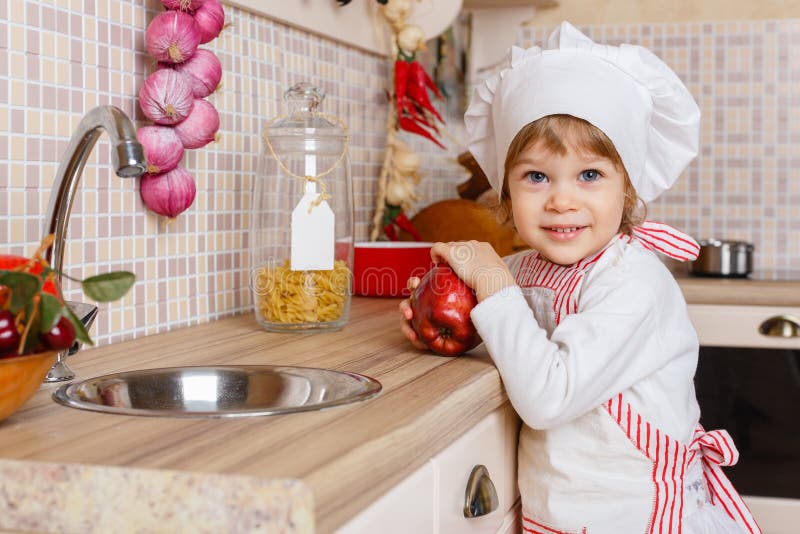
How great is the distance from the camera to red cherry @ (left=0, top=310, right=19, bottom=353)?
65 centimetres

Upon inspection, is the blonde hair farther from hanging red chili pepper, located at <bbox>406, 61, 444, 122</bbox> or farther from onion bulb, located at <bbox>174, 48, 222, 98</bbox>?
hanging red chili pepper, located at <bbox>406, 61, 444, 122</bbox>

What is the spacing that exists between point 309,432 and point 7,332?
0.22 metres

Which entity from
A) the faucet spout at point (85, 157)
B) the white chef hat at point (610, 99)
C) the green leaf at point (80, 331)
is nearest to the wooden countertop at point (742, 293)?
the white chef hat at point (610, 99)

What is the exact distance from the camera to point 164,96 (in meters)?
1.13

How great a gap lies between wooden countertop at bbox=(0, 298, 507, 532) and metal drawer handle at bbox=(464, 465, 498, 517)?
0.21 ft

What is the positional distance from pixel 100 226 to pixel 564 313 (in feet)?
1.84

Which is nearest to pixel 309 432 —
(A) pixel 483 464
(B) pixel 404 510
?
(B) pixel 404 510

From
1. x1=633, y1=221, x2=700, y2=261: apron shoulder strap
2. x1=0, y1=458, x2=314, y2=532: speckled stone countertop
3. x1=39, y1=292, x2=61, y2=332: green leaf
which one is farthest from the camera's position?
x1=633, y1=221, x2=700, y2=261: apron shoulder strap

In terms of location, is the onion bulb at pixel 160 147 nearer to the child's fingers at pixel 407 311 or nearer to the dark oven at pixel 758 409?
the child's fingers at pixel 407 311

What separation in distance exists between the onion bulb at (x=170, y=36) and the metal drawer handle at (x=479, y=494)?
608mm

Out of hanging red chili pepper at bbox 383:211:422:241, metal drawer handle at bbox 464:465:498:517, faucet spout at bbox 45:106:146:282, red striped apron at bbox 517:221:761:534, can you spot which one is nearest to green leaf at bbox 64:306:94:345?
faucet spout at bbox 45:106:146:282

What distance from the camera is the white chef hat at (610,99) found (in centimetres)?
112

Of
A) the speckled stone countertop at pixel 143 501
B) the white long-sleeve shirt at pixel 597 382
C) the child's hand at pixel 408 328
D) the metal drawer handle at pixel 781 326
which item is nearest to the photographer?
the speckled stone countertop at pixel 143 501

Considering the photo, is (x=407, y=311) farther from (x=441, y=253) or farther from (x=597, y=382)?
(x=597, y=382)
